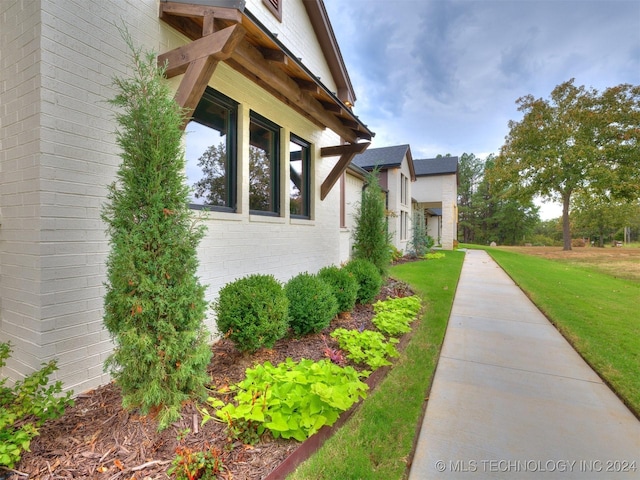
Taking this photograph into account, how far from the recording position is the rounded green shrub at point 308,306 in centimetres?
392

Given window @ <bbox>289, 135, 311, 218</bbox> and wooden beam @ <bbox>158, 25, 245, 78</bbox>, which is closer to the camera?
wooden beam @ <bbox>158, 25, 245, 78</bbox>

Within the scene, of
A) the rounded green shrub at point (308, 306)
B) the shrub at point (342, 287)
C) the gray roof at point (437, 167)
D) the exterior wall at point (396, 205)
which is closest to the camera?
the rounded green shrub at point (308, 306)

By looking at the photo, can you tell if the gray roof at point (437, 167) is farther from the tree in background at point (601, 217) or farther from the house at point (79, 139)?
the house at point (79, 139)

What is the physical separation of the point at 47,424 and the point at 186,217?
1879 mm

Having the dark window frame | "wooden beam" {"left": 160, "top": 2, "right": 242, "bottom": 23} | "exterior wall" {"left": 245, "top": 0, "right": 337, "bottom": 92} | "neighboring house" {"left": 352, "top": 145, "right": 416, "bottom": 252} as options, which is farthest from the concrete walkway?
"neighboring house" {"left": 352, "top": 145, "right": 416, "bottom": 252}

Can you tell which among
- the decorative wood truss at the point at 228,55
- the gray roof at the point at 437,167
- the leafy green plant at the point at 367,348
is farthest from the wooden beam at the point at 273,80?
the gray roof at the point at 437,167

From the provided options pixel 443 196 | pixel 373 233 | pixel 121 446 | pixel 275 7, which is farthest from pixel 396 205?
pixel 121 446

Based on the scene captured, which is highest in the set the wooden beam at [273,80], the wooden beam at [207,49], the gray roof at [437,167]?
the gray roof at [437,167]

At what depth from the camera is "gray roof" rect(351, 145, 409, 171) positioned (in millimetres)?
16234

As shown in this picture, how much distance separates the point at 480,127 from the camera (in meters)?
18.8

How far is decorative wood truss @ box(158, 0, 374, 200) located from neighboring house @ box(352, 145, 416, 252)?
10597mm

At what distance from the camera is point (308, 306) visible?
12.9 feet

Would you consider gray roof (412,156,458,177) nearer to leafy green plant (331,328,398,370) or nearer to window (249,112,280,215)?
Result: window (249,112,280,215)

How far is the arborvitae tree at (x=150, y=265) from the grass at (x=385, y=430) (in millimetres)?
1150
